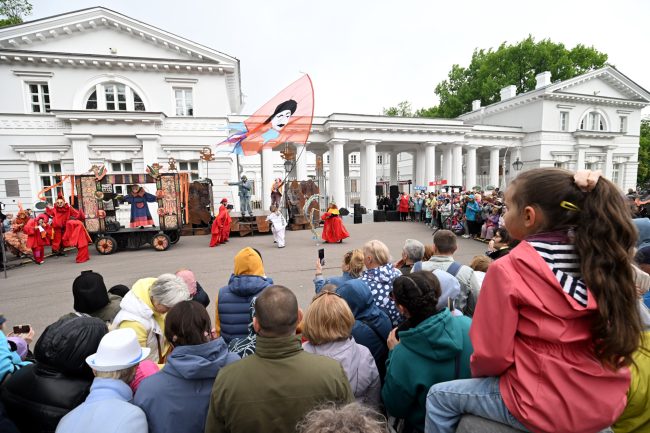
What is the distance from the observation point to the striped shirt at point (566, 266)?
1.19 metres

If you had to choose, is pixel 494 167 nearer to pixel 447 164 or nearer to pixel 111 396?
pixel 447 164

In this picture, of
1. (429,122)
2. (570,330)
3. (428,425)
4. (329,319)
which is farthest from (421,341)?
(429,122)

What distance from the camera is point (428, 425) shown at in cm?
158

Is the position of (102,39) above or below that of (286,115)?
above

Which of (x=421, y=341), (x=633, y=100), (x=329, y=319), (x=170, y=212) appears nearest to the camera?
(x=421, y=341)

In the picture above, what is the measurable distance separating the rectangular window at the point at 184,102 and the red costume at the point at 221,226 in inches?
405

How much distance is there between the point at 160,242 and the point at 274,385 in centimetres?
1222

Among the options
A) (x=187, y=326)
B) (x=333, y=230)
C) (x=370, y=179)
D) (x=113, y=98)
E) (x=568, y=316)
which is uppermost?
(x=113, y=98)

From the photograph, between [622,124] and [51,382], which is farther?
[622,124]

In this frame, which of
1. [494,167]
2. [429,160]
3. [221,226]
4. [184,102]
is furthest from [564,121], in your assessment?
[221,226]

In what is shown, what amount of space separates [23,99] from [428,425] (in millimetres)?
25239

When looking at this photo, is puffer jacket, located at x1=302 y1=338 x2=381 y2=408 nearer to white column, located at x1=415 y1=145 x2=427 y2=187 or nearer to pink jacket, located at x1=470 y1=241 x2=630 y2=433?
pink jacket, located at x1=470 y1=241 x2=630 y2=433

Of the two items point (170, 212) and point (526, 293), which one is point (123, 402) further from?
point (170, 212)

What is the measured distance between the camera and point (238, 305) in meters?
3.28
